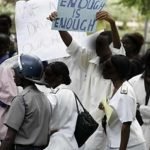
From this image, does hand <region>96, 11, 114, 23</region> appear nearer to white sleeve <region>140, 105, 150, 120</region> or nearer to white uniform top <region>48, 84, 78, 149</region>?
white sleeve <region>140, 105, 150, 120</region>

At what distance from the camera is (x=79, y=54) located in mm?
8039

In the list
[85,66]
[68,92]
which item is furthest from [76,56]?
[68,92]

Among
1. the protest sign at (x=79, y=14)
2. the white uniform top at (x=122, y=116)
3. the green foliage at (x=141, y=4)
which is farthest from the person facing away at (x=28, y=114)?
the green foliage at (x=141, y=4)

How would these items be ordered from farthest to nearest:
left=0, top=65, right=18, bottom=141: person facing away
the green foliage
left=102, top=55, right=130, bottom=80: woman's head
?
1. the green foliage
2. left=0, top=65, right=18, bottom=141: person facing away
3. left=102, top=55, right=130, bottom=80: woman's head

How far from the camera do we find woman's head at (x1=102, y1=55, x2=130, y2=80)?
22.4 ft

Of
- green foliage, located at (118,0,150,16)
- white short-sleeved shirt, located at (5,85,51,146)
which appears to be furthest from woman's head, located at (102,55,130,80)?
green foliage, located at (118,0,150,16)

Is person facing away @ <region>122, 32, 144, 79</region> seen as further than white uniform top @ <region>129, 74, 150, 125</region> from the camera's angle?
Yes

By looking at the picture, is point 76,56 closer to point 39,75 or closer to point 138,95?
point 138,95

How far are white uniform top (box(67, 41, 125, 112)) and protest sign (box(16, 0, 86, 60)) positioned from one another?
332 millimetres

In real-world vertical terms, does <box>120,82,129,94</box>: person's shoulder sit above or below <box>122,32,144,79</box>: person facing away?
above

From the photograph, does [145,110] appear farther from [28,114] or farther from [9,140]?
[9,140]

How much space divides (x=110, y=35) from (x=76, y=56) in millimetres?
439

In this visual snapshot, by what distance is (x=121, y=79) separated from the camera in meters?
6.90

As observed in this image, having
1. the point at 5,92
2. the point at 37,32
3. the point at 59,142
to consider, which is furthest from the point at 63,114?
the point at 37,32
